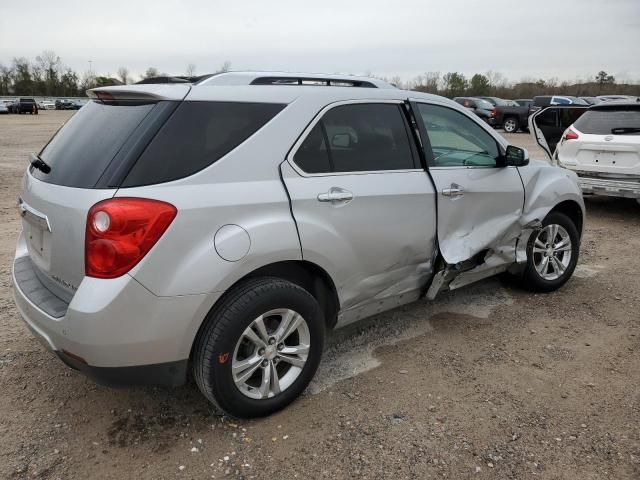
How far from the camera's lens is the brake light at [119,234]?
7.47 ft

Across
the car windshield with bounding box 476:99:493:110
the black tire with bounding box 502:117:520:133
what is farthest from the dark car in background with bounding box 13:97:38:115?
the black tire with bounding box 502:117:520:133

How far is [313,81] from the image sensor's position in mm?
3213

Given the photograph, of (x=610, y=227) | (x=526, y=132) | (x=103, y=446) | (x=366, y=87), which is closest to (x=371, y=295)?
(x=366, y=87)

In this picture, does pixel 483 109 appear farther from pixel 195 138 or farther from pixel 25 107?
pixel 25 107

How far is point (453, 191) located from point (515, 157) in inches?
31.5

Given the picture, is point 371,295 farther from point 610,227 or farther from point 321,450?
point 610,227

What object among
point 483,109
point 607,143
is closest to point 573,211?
point 607,143

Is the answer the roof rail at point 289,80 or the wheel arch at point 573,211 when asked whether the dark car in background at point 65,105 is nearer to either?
the wheel arch at point 573,211

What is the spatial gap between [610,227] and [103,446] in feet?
22.2

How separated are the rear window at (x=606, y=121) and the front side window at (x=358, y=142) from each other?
A: 16.9 ft

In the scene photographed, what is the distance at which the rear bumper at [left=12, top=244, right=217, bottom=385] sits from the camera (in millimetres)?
2285

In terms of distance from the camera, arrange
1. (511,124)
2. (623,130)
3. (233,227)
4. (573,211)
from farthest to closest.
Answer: (511,124) < (623,130) < (573,211) < (233,227)

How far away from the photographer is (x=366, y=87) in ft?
11.1

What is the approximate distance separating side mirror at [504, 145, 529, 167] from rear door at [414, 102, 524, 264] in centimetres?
6
